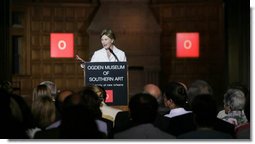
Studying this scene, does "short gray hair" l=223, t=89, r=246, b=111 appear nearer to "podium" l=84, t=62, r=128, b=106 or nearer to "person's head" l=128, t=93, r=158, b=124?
"person's head" l=128, t=93, r=158, b=124

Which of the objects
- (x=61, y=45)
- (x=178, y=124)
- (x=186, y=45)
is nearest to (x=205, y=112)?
(x=178, y=124)

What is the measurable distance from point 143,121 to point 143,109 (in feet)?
0.29

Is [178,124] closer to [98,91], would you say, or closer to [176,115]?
[176,115]

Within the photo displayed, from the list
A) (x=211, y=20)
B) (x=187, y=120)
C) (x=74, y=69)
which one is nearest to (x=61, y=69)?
(x=74, y=69)

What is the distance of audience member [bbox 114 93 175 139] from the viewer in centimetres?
446

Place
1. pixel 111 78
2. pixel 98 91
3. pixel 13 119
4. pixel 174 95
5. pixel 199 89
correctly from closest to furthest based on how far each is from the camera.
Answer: pixel 13 119
pixel 174 95
pixel 98 91
pixel 199 89
pixel 111 78

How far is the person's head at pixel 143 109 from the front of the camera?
4.48 m

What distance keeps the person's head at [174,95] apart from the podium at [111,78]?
9.59ft

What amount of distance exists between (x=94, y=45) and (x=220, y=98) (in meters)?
3.49

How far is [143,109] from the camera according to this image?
4.49 metres

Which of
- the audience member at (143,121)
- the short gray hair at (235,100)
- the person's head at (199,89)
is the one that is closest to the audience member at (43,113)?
the audience member at (143,121)

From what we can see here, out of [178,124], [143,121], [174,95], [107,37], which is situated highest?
[107,37]

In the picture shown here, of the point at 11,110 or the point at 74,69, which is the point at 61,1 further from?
the point at 11,110

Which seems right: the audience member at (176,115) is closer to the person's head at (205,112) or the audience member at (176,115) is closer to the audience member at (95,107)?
the audience member at (95,107)
